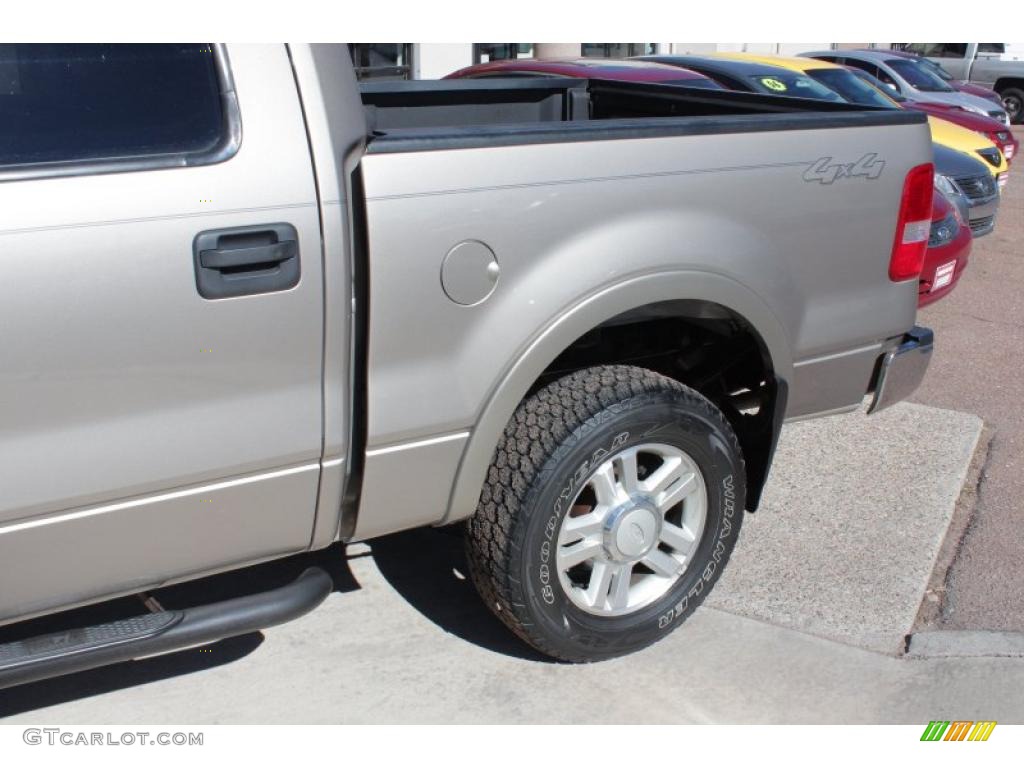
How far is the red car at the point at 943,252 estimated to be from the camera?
5.61 m

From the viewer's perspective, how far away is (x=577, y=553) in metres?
3.04

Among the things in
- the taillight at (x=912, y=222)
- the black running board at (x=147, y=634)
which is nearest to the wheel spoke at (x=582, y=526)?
the black running board at (x=147, y=634)

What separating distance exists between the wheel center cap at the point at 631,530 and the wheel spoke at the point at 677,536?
0.06 m

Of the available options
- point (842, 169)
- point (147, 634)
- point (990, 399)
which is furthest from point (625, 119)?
point (990, 399)

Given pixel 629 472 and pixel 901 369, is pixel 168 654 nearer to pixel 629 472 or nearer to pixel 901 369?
pixel 629 472

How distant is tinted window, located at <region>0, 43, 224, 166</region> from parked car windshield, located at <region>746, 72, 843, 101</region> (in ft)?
21.5

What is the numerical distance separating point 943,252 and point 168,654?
14.2ft

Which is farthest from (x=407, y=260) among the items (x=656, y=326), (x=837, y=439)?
(x=837, y=439)

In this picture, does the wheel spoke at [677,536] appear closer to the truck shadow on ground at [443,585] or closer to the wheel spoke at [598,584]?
the wheel spoke at [598,584]

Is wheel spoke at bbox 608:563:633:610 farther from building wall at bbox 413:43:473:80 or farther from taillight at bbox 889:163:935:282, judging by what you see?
building wall at bbox 413:43:473:80

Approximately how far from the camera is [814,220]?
3123 millimetres

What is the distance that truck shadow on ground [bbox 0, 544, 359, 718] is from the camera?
10.1 ft
